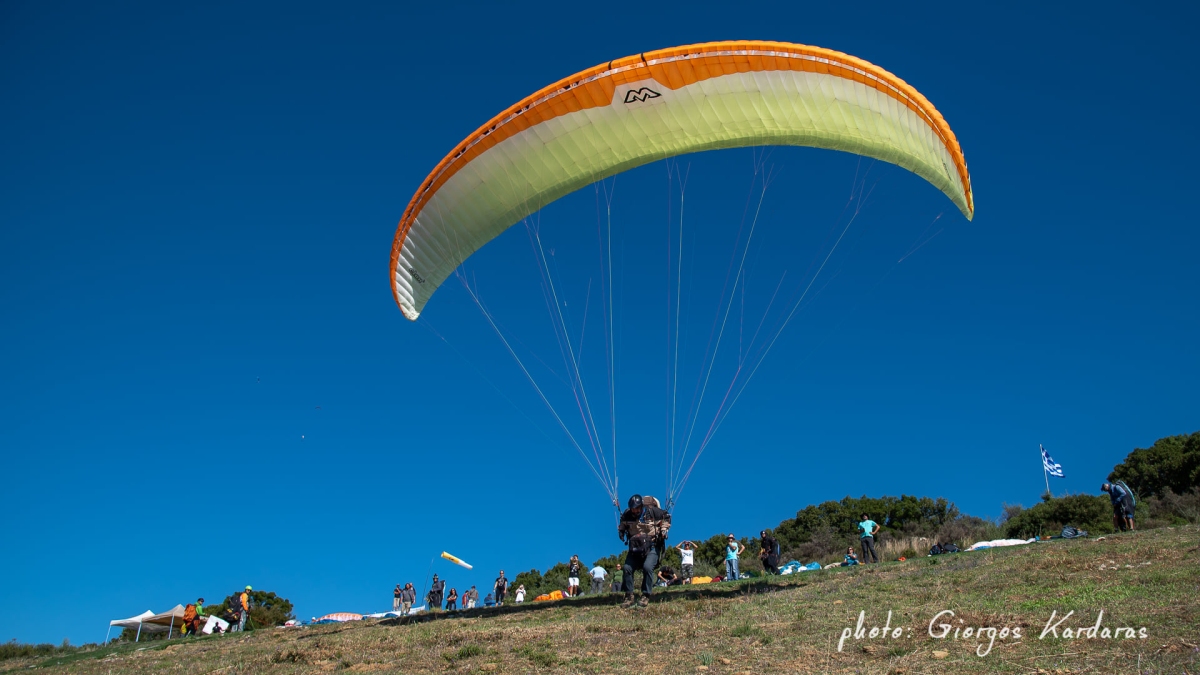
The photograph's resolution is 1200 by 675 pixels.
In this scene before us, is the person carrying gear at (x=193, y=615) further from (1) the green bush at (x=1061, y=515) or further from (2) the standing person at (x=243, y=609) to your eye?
(1) the green bush at (x=1061, y=515)

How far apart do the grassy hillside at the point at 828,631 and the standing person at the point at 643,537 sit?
19.5 inches

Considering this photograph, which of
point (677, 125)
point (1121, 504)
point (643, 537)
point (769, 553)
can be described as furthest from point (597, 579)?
point (677, 125)

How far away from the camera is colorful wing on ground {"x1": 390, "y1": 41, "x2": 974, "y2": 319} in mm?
11109

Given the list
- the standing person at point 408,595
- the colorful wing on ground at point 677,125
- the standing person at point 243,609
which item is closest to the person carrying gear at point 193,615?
the standing person at point 243,609

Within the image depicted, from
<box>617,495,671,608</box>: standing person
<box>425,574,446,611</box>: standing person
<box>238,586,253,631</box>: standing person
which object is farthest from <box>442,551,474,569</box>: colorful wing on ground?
<box>617,495,671,608</box>: standing person

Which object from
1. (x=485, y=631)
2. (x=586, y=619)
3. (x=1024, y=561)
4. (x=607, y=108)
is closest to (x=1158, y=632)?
(x=1024, y=561)

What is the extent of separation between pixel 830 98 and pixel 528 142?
4780 mm

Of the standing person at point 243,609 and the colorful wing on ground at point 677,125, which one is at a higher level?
the colorful wing on ground at point 677,125

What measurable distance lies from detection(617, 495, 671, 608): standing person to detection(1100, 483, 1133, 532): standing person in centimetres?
967

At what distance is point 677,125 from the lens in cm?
1188

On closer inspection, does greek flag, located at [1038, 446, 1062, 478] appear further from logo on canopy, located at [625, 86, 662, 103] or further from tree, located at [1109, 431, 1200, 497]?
logo on canopy, located at [625, 86, 662, 103]

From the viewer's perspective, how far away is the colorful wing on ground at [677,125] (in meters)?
11.1

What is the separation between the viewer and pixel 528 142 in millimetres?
11883

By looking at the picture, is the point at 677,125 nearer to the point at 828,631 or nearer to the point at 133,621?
the point at 828,631
